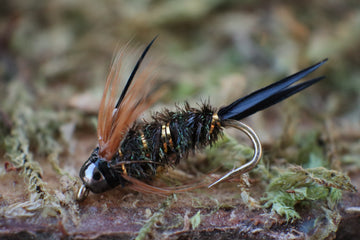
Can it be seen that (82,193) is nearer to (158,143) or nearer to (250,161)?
(158,143)

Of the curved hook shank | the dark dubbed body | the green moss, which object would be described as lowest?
the green moss

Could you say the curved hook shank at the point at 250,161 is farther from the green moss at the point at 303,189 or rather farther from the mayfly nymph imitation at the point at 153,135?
the green moss at the point at 303,189

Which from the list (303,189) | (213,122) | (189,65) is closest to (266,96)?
(213,122)

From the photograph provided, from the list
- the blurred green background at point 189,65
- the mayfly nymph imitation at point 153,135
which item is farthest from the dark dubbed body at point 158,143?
the blurred green background at point 189,65

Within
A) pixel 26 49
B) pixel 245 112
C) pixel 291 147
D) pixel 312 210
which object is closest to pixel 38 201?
pixel 245 112

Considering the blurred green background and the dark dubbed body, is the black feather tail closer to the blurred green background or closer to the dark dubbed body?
the dark dubbed body

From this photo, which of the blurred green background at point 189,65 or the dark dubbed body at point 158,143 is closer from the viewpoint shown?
the dark dubbed body at point 158,143

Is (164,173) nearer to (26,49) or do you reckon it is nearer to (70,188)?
(70,188)

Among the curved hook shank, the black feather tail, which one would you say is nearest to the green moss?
the curved hook shank
